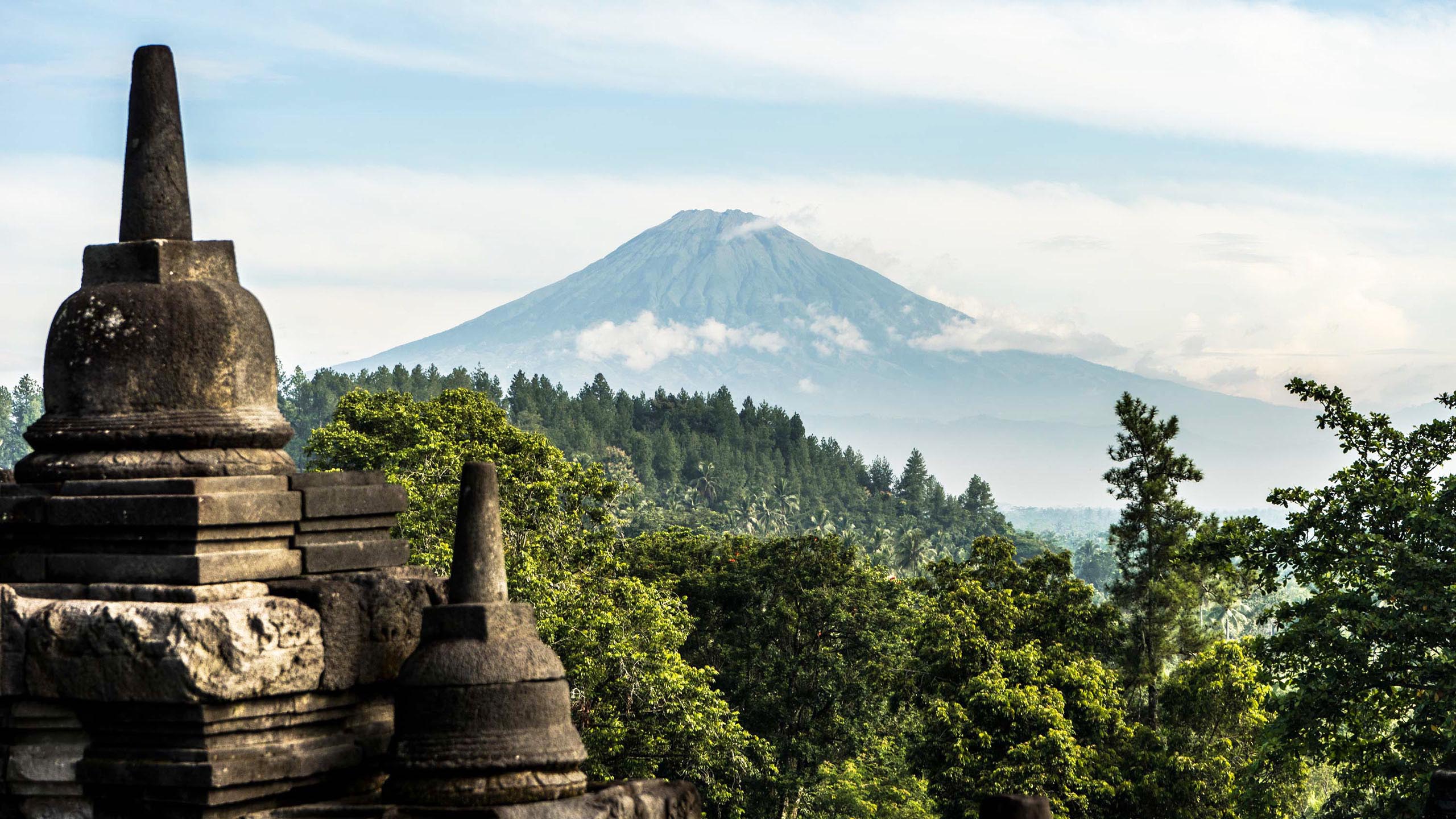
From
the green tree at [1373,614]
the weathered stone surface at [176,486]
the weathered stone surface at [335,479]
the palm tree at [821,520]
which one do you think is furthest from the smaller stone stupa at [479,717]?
the palm tree at [821,520]

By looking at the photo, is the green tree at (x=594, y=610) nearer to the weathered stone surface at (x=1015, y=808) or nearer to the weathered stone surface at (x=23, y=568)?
the weathered stone surface at (x=23, y=568)

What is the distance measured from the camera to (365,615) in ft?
25.6

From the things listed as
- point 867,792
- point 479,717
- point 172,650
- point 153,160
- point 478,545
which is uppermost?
point 153,160

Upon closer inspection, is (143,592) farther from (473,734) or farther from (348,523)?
(473,734)

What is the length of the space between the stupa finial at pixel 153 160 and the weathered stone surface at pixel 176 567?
6.11 ft

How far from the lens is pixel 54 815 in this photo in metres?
7.54

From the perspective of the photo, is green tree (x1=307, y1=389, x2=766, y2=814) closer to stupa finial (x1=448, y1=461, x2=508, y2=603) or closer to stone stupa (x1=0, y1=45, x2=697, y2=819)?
stone stupa (x1=0, y1=45, x2=697, y2=819)

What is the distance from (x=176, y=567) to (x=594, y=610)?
88.0 feet

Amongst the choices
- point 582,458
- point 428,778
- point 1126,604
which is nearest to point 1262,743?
point 1126,604

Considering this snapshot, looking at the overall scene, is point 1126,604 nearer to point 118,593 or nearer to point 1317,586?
point 1317,586

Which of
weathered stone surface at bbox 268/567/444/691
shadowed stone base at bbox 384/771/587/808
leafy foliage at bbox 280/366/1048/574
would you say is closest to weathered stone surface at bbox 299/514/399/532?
weathered stone surface at bbox 268/567/444/691

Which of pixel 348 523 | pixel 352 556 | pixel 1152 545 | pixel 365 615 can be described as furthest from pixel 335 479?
pixel 1152 545

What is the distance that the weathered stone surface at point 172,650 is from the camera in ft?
23.1

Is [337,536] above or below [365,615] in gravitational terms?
above
